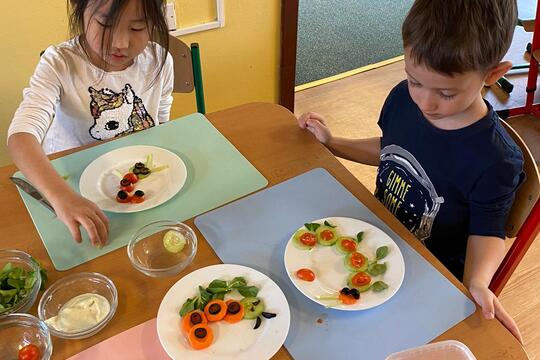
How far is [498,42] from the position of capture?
2.74 feet

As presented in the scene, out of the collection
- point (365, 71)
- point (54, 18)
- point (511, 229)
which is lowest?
point (365, 71)

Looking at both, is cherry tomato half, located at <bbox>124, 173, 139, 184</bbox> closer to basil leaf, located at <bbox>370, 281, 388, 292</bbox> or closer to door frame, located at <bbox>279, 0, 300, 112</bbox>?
basil leaf, located at <bbox>370, 281, 388, 292</bbox>

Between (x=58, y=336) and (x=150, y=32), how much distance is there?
25.9 inches

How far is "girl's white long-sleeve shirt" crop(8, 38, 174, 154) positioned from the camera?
3.60 feet

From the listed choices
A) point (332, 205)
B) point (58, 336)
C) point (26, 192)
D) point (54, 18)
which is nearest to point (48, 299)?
point (58, 336)

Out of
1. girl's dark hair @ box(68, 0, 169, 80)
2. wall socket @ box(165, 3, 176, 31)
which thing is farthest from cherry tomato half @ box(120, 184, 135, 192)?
wall socket @ box(165, 3, 176, 31)

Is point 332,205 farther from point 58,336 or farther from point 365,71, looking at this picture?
point 365,71

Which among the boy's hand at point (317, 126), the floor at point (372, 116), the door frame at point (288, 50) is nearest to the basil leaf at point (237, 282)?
the boy's hand at point (317, 126)

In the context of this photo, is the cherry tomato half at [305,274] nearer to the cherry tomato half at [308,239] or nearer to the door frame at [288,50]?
the cherry tomato half at [308,239]

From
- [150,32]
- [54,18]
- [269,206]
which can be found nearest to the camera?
[269,206]

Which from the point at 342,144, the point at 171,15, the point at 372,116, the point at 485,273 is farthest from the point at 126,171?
the point at 372,116

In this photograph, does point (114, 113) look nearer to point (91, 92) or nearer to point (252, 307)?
point (91, 92)

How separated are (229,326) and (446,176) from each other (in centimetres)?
54

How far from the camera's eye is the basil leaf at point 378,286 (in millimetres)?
750
